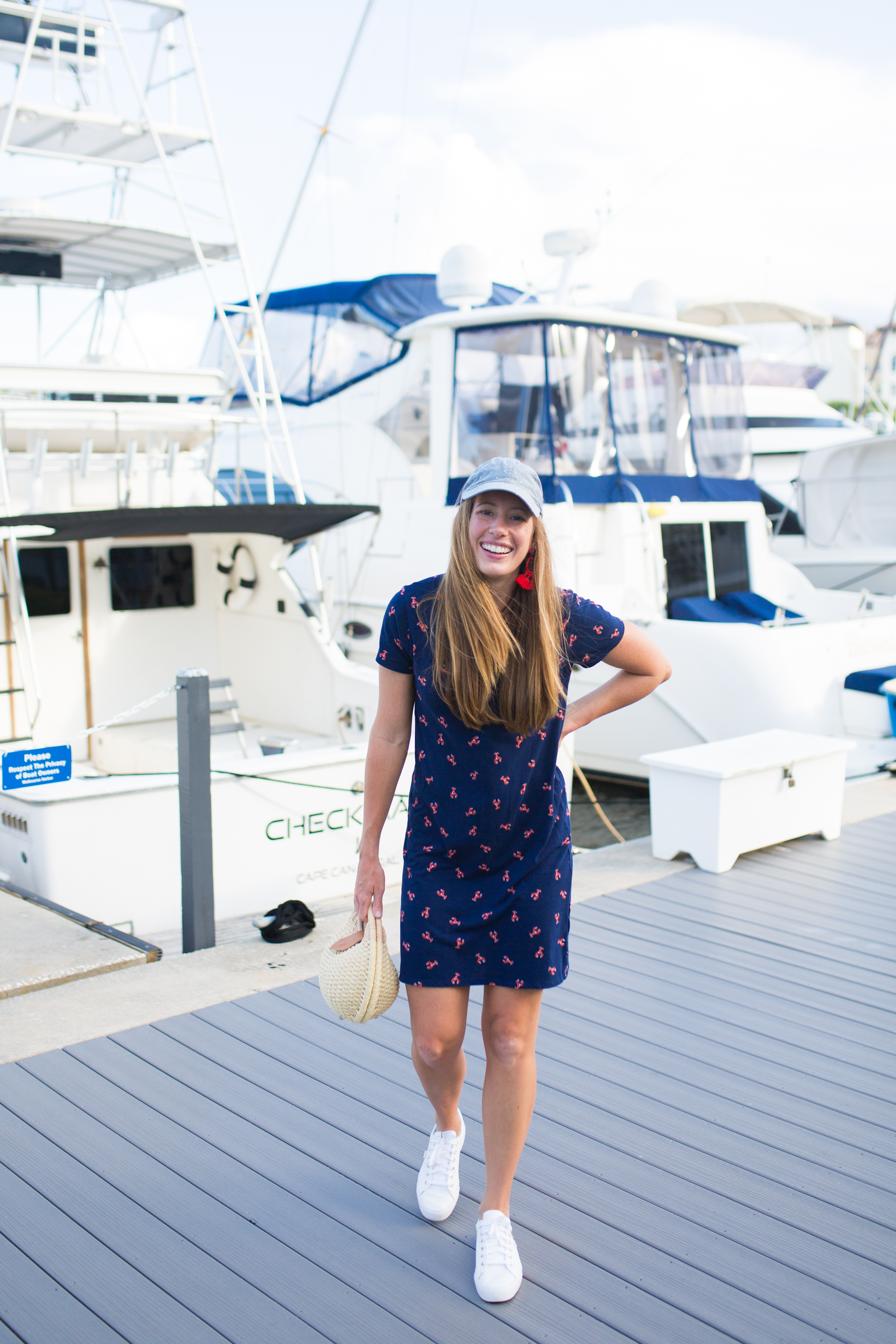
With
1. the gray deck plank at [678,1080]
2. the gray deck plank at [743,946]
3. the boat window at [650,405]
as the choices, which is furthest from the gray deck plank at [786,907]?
the boat window at [650,405]

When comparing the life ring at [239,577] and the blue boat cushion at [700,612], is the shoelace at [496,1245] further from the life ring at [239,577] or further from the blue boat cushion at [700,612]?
the blue boat cushion at [700,612]

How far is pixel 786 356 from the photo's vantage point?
850 inches

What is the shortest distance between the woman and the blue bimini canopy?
33.5 feet

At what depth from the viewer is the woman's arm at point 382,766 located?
232cm

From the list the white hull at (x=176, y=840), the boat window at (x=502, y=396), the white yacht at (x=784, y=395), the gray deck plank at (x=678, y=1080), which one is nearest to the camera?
the gray deck plank at (x=678, y=1080)

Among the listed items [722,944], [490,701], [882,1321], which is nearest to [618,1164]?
[882,1321]

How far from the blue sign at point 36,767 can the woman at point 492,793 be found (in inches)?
102

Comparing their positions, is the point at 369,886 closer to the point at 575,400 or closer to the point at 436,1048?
the point at 436,1048

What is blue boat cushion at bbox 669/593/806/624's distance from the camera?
32.4 feet

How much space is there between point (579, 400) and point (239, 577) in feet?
12.0

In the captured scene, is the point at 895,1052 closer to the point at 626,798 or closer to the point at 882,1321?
the point at 882,1321

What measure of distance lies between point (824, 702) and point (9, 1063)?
22.3 ft

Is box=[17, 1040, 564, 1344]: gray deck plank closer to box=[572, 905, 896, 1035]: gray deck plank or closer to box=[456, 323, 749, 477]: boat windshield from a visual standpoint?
box=[572, 905, 896, 1035]: gray deck plank

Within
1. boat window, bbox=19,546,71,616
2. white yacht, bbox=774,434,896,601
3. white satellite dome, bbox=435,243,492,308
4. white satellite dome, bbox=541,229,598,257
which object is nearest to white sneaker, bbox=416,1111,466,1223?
boat window, bbox=19,546,71,616
